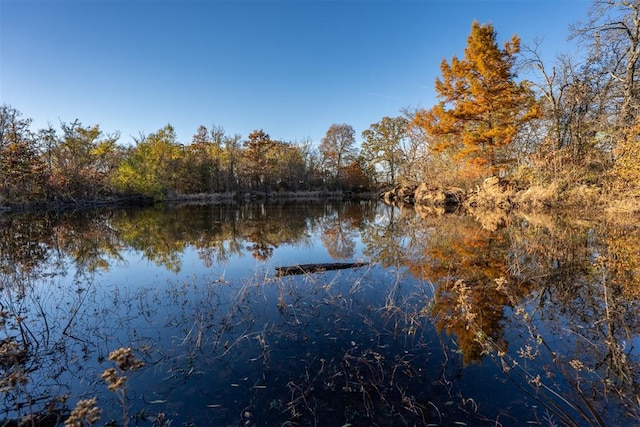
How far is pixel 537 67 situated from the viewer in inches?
777

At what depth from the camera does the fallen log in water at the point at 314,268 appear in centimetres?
753

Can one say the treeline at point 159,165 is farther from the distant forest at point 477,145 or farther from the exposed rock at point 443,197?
the exposed rock at point 443,197

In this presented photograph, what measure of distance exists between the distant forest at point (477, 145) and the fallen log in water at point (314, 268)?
13.6 meters

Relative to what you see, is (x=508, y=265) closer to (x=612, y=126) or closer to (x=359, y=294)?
(x=359, y=294)

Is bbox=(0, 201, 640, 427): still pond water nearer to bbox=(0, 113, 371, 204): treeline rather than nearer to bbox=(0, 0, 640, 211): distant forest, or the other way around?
bbox=(0, 0, 640, 211): distant forest

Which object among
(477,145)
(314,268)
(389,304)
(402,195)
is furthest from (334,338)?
(402,195)

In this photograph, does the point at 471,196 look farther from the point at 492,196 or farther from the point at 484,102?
the point at 484,102

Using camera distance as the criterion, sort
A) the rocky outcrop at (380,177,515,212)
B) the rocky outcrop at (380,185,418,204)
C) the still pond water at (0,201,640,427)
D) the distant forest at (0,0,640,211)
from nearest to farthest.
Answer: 1. the still pond water at (0,201,640,427)
2. the distant forest at (0,0,640,211)
3. the rocky outcrop at (380,177,515,212)
4. the rocky outcrop at (380,185,418,204)

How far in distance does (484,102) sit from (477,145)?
2.89m

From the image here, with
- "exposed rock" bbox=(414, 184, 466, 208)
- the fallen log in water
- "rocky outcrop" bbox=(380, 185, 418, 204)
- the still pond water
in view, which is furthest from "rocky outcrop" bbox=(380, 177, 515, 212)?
the fallen log in water

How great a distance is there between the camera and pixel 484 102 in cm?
2053

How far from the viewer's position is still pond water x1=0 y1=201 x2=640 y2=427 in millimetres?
3025

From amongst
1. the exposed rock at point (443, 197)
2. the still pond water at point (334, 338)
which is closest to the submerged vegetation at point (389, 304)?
the still pond water at point (334, 338)

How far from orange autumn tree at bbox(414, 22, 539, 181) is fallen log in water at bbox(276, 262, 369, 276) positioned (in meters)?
16.9
